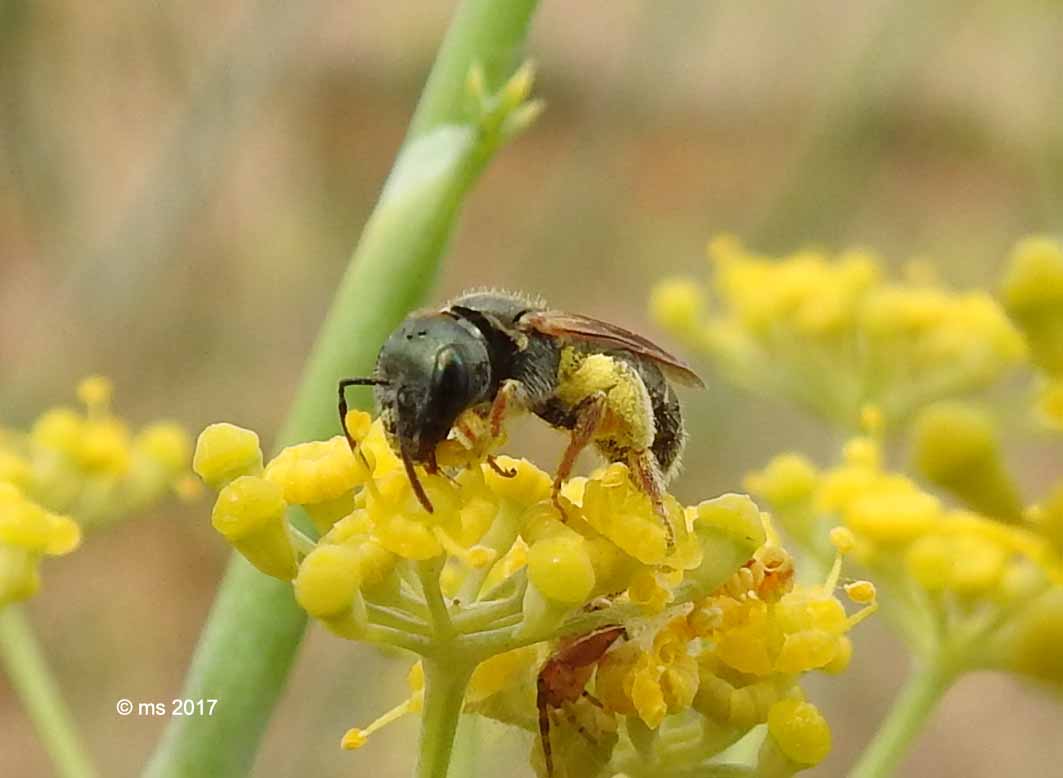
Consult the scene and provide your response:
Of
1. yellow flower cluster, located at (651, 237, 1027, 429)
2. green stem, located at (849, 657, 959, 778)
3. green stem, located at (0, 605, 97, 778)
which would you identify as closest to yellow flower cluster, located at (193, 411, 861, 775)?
green stem, located at (849, 657, 959, 778)

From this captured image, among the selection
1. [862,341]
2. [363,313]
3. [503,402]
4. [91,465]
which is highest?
[862,341]

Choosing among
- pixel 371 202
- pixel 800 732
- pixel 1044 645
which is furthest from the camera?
pixel 371 202

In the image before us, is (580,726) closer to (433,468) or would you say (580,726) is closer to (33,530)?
(433,468)

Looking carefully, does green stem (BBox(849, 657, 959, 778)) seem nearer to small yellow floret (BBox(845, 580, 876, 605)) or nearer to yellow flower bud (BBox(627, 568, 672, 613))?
small yellow floret (BBox(845, 580, 876, 605))

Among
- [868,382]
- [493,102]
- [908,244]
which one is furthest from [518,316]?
[908,244]

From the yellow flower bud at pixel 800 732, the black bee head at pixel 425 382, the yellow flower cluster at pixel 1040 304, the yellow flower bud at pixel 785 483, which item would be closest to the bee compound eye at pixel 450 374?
the black bee head at pixel 425 382

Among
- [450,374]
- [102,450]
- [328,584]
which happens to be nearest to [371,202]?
[102,450]
